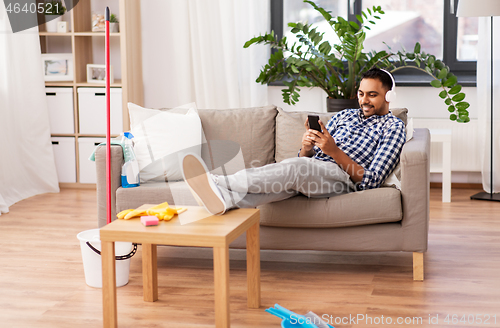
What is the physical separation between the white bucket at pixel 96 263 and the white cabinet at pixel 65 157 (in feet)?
6.92

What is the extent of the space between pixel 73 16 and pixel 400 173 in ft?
9.36

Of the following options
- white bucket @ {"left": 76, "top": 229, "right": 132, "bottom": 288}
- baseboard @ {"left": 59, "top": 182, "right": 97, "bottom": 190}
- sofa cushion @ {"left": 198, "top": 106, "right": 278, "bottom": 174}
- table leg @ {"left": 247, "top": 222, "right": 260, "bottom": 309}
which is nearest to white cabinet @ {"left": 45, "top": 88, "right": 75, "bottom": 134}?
baseboard @ {"left": 59, "top": 182, "right": 97, "bottom": 190}

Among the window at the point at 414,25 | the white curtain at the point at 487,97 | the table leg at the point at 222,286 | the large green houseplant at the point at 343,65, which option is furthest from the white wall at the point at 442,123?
the table leg at the point at 222,286

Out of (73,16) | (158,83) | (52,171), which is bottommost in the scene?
(52,171)

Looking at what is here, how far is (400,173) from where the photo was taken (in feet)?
8.43

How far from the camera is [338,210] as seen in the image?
2.46 m

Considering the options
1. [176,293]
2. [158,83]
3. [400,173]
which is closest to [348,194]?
[400,173]

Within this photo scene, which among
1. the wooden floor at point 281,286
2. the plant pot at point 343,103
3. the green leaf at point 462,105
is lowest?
the wooden floor at point 281,286

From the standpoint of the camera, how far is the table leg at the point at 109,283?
1.92 metres

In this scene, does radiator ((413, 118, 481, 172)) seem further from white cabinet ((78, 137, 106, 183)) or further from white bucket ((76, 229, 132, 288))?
white bucket ((76, 229, 132, 288))

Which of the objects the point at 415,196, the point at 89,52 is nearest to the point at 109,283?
the point at 415,196

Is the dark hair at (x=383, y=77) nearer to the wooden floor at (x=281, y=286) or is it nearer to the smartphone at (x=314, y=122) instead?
→ the smartphone at (x=314, y=122)

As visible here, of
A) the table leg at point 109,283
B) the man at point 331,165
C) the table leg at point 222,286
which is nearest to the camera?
the table leg at point 222,286

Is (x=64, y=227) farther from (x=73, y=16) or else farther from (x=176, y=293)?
(x=73, y=16)
